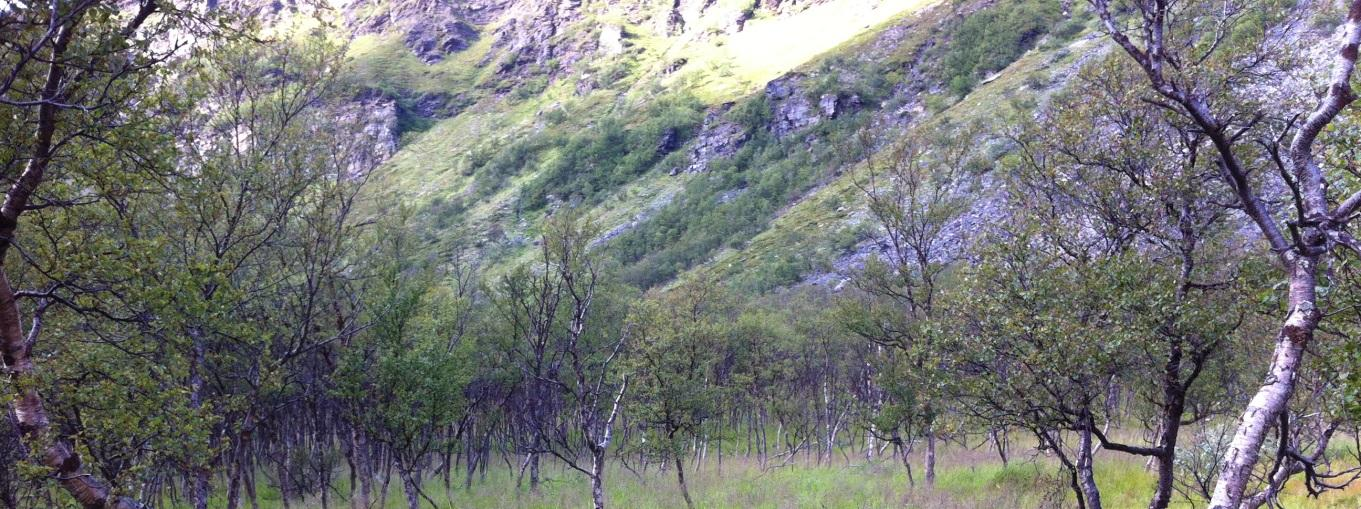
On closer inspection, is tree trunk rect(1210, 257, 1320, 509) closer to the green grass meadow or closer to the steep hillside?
the green grass meadow

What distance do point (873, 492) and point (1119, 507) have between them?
Result: 23.9 feet

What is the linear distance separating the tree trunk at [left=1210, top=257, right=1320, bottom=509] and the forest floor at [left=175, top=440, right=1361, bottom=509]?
988 centimetres

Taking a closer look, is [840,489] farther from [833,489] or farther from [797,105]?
[797,105]

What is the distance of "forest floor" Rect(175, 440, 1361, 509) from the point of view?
17578 millimetres

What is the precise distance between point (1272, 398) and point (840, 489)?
19.8 metres

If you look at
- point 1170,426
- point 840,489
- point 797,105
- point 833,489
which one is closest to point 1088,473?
point 1170,426

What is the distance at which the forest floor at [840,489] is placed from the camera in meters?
17.6

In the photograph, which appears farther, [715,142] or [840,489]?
[715,142]

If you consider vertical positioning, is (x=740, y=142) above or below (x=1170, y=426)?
above

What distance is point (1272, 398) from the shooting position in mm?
4824

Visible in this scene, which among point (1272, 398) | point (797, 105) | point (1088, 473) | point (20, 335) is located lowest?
point (1088, 473)

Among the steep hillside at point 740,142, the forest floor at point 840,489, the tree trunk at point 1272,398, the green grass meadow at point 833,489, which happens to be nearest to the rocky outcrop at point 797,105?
the steep hillside at point 740,142

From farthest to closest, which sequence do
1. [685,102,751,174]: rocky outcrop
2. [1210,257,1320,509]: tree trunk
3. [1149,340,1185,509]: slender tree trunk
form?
[685,102,751,174]: rocky outcrop → [1149,340,1185,509]: slender tree trunk → [1210,257,1320,509]: tree trunk

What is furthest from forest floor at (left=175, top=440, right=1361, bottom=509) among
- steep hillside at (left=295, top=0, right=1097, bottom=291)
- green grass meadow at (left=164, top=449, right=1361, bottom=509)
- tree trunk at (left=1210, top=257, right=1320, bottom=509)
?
steep hillside at (left=295, top=0, right=1097, bottom=291)
